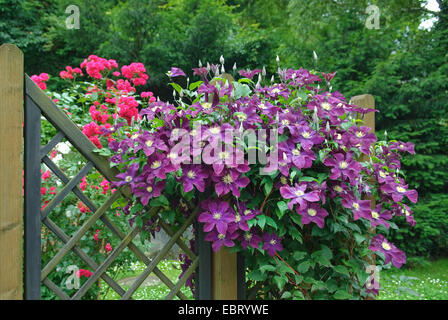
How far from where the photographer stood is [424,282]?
3.95 metres

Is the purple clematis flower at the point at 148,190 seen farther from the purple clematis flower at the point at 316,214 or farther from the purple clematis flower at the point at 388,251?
the purple clematis flower at the point at 388,251

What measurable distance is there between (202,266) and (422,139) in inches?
168

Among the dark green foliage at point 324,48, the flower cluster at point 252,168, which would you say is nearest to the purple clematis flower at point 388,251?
the flower cluster at point 252,168

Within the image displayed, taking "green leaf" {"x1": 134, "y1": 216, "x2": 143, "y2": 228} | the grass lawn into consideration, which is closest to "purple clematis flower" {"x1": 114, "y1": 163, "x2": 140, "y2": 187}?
"green leaf" {"x1": 134, "y1": 216, "x2": 143, "y2": 228}

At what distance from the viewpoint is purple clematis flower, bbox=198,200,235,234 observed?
1.18m

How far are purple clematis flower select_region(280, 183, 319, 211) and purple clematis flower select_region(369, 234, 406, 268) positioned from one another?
351 millimetres

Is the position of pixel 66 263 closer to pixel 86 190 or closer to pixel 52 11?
pixel 86 190

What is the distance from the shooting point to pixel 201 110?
49.2 inches

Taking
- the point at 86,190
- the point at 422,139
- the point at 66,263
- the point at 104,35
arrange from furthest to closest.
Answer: the point at 104,35, the point at 422,139, the point at 86,190, the point at 66,263

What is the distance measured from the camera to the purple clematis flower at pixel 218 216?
118 cm

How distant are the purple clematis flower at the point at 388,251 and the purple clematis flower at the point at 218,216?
54 centimetres

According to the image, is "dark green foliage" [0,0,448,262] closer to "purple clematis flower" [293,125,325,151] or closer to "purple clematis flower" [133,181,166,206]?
"purple clematis flower" [293,125,325,151]

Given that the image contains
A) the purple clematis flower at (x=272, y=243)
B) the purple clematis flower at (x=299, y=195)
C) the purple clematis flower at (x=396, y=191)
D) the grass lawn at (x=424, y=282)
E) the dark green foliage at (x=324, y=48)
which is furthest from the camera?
the dark green foliage at (x=324, y=48)
